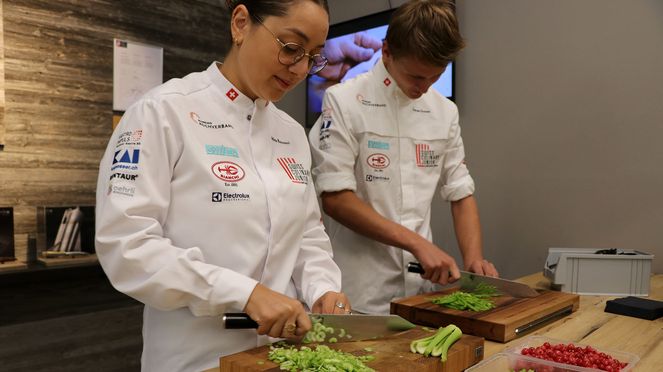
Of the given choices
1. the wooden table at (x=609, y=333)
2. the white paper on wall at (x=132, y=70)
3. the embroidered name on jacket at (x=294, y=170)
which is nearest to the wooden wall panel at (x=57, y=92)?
the white paper on wall at (x=132, y=70)

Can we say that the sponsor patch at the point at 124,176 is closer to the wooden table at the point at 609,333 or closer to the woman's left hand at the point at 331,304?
the wooden table at the point at 609,333

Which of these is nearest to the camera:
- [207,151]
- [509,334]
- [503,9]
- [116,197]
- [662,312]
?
[116,197]

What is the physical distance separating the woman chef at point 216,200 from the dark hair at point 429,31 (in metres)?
0.49

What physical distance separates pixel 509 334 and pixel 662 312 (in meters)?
0.56

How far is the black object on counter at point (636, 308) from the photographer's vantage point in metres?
1.59

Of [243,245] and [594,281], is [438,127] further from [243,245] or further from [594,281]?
[243,245]

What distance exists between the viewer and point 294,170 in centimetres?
131

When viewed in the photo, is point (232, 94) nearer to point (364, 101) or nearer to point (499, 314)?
point (364, 101)

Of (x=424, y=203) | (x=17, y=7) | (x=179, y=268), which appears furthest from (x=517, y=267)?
(x=17, y=7)

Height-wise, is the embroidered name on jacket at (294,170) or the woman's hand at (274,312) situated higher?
the embroidered name on jacket at (294,170)

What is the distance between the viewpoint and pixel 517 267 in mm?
2646

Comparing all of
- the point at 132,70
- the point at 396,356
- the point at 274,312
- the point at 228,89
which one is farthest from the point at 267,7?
the point at 132,70

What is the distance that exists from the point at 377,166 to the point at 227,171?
79 cm

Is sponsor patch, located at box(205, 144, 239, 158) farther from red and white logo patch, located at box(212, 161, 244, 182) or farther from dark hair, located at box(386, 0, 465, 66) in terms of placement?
dark hair, located at box(386, 0, 465, 66)
